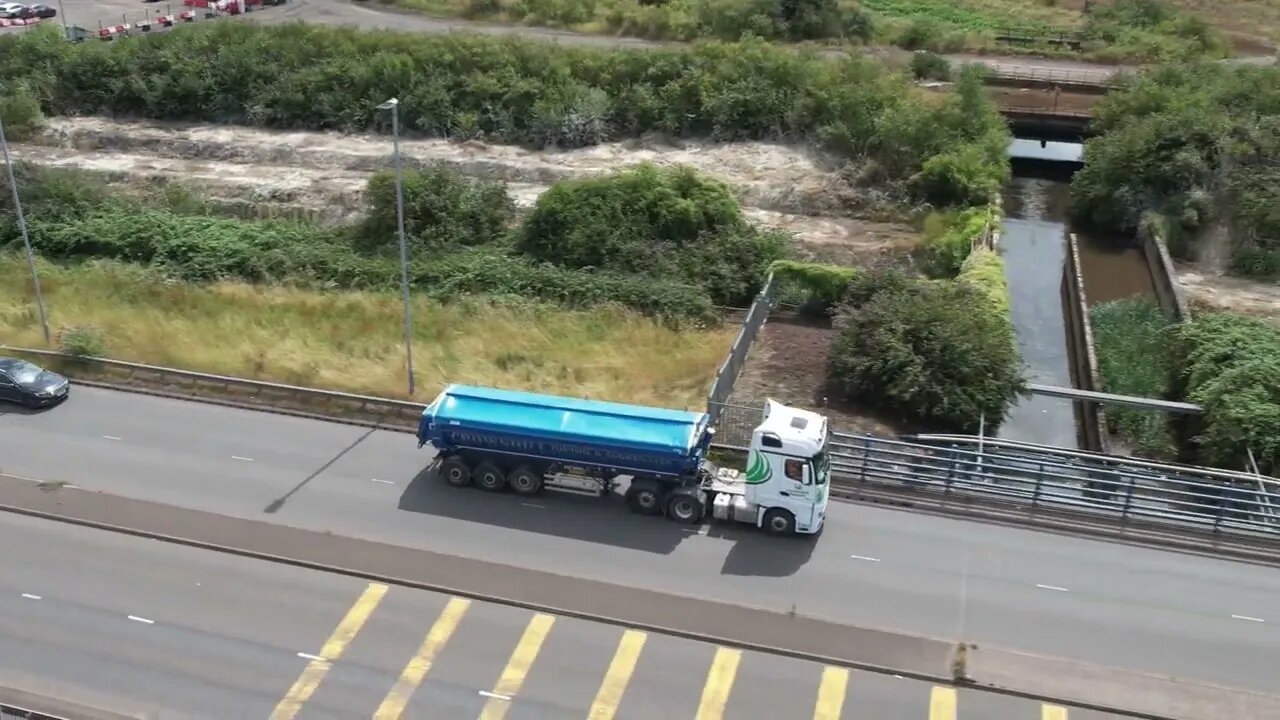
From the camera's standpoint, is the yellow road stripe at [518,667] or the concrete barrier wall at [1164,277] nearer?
the yellow road stripe at [518,667]

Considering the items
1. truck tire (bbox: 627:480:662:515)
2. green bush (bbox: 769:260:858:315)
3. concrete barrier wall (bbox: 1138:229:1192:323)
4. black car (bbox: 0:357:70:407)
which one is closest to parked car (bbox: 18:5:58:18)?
black car (bbox: 0:357:70:407)

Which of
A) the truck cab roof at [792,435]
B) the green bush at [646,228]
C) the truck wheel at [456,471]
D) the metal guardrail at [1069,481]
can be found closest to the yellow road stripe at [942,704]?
the truck cab roof at [792,435]

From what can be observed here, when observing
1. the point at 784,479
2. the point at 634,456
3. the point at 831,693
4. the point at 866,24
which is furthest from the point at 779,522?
the point at 866,24

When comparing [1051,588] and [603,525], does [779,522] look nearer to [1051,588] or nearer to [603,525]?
[603,525]

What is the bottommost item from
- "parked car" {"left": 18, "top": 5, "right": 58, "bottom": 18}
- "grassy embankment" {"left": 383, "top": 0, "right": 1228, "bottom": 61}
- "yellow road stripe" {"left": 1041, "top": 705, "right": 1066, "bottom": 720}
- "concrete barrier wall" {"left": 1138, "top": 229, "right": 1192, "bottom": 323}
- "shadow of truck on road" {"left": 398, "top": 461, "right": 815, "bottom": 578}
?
"yellow road stripe" {"left": 1041, "top": 705, "right": 1066, "bottom": 720}

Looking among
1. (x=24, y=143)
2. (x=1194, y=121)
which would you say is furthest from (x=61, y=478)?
(x=1194, y=121)

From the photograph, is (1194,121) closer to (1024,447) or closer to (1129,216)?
(1129,216)

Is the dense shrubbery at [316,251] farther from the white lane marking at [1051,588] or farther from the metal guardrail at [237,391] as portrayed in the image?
the white lane marking at [1051,588]

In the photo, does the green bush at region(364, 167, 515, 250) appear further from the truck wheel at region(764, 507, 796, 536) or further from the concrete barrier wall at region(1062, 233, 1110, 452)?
the truck wheel at region(764, 507, 796, 536)
